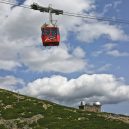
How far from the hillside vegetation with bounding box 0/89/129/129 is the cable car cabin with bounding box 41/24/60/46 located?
151ft

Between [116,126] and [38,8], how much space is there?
5825 centimetres

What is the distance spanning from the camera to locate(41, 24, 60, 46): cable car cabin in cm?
4319

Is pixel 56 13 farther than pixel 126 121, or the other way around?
pixel 126 121

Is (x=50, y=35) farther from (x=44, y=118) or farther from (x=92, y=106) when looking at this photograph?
(x=92, y=106)

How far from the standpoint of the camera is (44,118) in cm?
9769

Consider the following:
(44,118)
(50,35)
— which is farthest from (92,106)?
(50,35)

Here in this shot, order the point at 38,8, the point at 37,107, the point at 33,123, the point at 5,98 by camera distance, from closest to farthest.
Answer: the point at 38,8
the point at 33,123
the point at 37,107
the point at 5,98

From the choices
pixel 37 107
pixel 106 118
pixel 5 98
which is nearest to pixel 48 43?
pixel 106 118

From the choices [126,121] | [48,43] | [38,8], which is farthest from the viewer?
[126,121]

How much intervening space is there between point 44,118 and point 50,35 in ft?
182

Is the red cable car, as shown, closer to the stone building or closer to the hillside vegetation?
the hillside vegetation

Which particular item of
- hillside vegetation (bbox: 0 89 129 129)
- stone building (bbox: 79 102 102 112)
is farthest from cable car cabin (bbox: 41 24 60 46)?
stone building (bbox: 79 102 102 112)

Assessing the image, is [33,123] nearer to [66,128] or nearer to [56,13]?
[66,128]

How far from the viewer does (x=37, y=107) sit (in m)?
109
